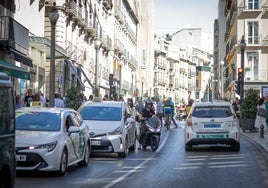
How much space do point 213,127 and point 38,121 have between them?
27.1 ft

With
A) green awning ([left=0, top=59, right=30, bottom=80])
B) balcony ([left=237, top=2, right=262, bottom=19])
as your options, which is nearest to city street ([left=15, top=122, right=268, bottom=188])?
green awning ([left=0, top=59, right=30, bottom=80])

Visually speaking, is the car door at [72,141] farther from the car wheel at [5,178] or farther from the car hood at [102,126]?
the car wheel at [5,178]

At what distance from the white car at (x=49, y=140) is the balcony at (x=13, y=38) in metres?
13.4

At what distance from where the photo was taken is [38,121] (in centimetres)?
1464

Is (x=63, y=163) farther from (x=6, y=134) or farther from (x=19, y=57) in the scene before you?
(x=19, y=57)

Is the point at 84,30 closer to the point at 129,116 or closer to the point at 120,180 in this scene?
the point at 129,116

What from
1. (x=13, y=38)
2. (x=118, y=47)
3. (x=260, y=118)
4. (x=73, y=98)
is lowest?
(x=260, y=118)

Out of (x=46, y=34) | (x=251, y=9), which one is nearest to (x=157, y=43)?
(x=251, y=9)

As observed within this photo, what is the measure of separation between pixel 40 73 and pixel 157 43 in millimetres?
105684

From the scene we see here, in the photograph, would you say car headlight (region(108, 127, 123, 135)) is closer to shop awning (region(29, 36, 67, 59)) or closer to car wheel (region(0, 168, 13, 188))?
car wheel (region(0, 168, 13, 188))


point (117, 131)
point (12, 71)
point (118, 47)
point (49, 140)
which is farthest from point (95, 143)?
point (118, 47)

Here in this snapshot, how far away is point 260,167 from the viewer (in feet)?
53.7

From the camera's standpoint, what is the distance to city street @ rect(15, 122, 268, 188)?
12.9 metres

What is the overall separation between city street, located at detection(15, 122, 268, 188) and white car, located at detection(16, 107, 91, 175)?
0.94 feet
